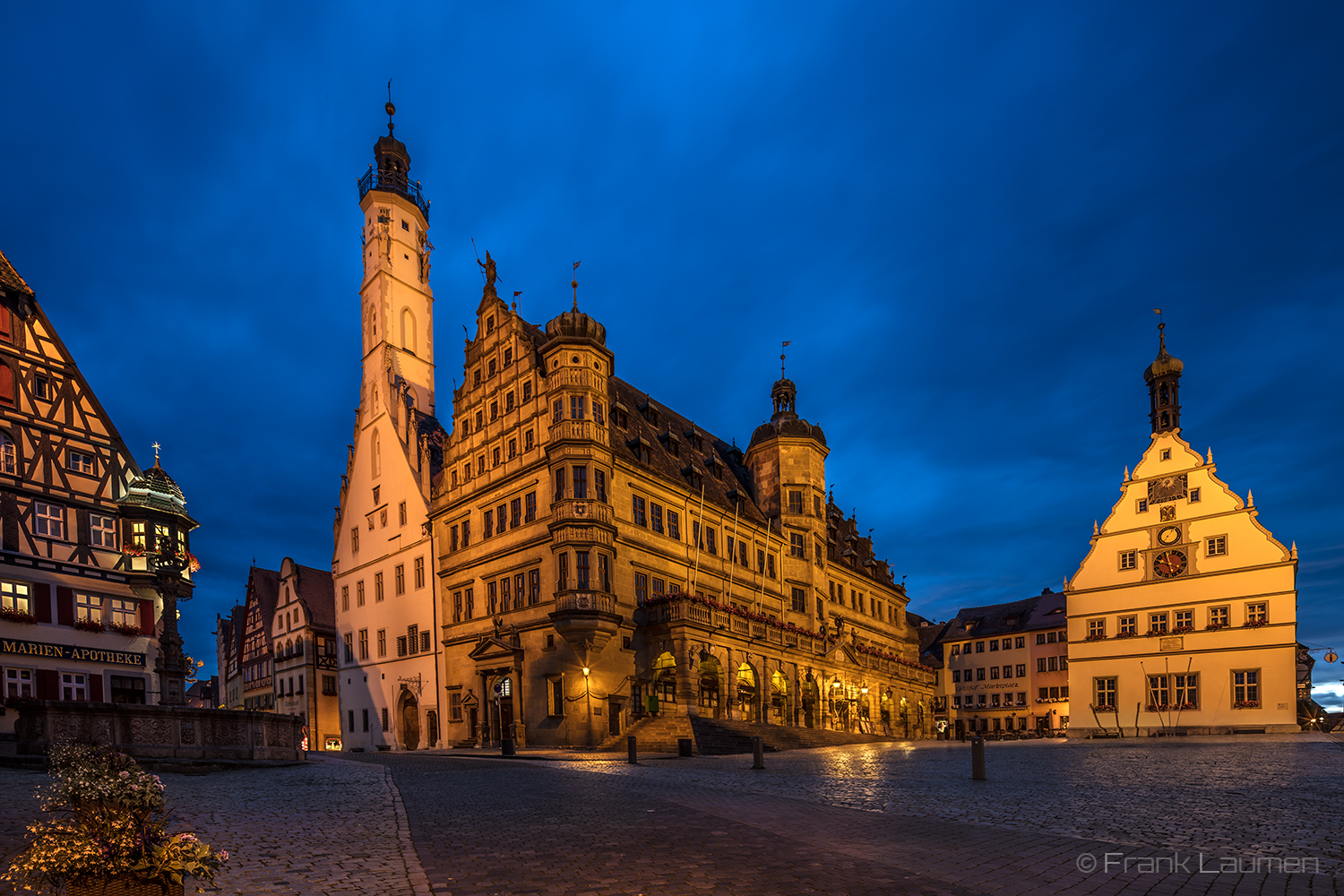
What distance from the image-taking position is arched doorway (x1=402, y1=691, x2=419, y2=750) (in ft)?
152

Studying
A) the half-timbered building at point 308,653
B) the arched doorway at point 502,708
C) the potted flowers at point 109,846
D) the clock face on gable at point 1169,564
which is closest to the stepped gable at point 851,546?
the clock face on gable at point 1169,564

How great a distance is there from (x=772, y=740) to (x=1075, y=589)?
31496mm

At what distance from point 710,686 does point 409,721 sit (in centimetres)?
1819

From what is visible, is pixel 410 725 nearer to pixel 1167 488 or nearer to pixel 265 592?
pixel 265 592

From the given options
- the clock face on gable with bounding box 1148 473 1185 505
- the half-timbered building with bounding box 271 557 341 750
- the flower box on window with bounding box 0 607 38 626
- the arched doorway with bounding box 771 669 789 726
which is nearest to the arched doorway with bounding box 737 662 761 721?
the arched doorway with bounding box 771 669 789 726

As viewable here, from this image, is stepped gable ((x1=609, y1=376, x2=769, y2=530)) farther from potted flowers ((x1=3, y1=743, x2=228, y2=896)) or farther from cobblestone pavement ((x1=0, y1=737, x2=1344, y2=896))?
potted flowers ((x1=3, y1=743, x2=228, y2=896))

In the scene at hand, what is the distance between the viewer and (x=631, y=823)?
37.3 feet

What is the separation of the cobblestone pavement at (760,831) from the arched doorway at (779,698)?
75.9 feet

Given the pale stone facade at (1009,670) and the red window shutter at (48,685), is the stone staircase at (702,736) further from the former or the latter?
the pale stone facade at (1009,670)

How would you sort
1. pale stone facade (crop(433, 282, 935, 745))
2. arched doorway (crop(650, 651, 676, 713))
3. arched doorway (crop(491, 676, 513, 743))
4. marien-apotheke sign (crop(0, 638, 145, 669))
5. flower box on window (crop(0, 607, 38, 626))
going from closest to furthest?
flower box on window (crop(0, 607, 38, 626)) → marien-apotheke sign (crop(0, 638, 145, 669)) → pale stone facade (crop(433, 282, 935, 745)) → arched doorway (crop(650, 651, 676, 713)) → arched doorway (crop(491, 676, 513, 743))

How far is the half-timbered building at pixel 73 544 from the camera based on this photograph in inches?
1325

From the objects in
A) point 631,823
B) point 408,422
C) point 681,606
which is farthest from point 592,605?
point 631,823

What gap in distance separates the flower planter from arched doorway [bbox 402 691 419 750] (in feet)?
141

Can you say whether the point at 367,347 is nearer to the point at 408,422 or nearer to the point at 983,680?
the point at 408,422
